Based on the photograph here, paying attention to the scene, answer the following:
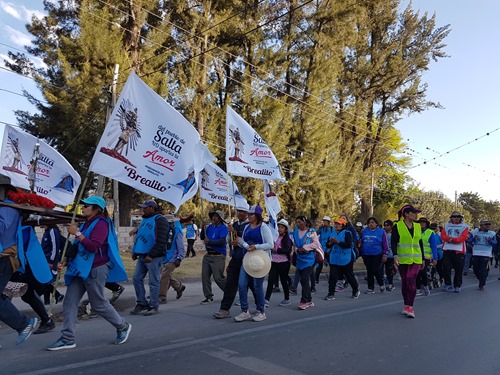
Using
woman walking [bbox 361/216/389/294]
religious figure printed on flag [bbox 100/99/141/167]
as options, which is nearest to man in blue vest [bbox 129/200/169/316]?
religious figure printed on flag [bbox 100/99/141/167]

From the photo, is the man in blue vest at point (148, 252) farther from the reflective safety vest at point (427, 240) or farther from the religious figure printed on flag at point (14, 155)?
the reflective safety vest at point (427, 240)

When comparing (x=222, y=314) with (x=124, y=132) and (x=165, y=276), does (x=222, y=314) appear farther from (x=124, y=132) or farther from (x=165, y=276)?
(x=124, y=132)

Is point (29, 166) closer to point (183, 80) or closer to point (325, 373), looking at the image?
point (325, 373)

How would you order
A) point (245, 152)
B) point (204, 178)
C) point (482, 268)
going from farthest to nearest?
1. point (482, 268)
2. point (204, 178)
3. point (245, 152)

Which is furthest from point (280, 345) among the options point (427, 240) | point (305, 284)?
point (427, 240)

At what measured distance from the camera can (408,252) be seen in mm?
7668

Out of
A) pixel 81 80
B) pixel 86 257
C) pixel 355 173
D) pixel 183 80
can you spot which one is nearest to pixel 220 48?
pixel 183 80

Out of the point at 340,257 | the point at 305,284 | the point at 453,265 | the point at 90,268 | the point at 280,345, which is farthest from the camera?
the point at 453,265

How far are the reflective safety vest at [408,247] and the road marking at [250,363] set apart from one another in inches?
150

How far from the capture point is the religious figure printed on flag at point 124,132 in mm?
5590

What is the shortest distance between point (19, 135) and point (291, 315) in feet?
22.8

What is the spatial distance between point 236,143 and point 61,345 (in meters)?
5.11

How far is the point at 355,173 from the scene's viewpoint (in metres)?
31.2

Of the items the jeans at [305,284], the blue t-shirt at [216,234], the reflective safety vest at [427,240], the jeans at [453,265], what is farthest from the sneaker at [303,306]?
the jeans at [453,265]
